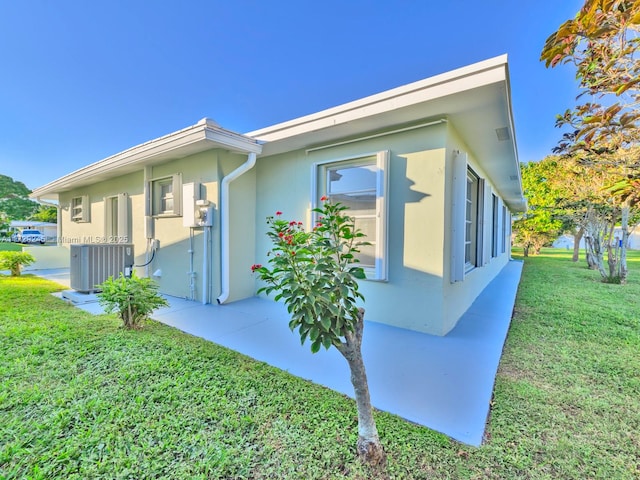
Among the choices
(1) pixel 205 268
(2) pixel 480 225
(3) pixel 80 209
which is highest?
(3) pixel 80 209

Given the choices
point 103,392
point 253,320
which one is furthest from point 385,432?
point 253,320

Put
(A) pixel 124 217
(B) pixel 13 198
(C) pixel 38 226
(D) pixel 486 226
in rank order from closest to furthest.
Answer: (D) pixel 486 226 → (A) pixel 124 217 → (B) pixel 13 198 → (C) pixel 38 226

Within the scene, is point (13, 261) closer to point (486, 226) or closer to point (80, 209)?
point (80, 209)

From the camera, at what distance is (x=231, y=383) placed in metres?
2.59

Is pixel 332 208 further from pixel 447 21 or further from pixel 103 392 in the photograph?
pixel 447 21

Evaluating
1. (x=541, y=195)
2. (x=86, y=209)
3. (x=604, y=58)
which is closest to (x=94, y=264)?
(x=86, y=209)

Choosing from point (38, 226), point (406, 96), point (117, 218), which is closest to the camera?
point (406, 96)

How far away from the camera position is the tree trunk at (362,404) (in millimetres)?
1708

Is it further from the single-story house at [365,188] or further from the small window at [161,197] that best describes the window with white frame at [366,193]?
the small window at [161,197]

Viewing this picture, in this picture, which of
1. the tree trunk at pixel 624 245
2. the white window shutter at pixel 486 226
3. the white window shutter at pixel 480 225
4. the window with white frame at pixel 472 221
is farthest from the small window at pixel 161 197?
the tree trunk at pixel 624 245

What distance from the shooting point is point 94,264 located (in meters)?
5.86

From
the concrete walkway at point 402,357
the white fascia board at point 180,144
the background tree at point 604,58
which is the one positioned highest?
the white fascia board at point 180,144

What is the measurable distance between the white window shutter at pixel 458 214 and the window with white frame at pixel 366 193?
0.96 m

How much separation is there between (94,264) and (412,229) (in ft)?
20.9
